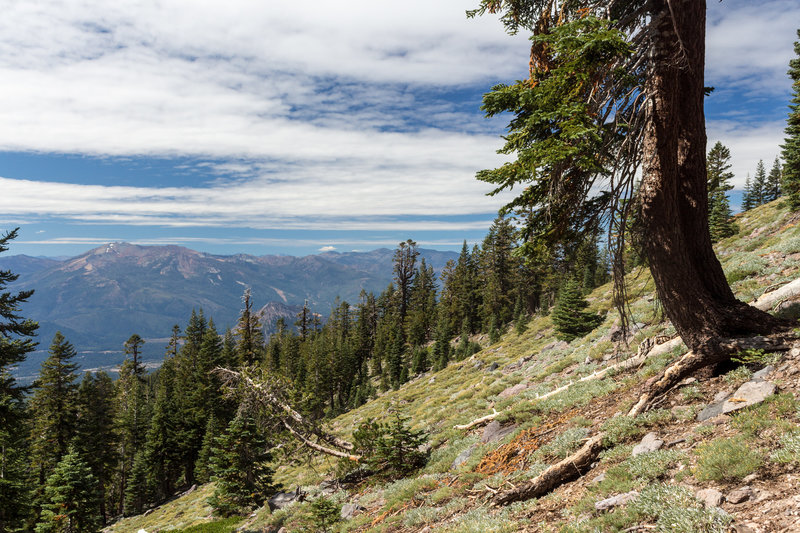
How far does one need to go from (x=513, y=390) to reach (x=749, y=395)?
1119 centimetres

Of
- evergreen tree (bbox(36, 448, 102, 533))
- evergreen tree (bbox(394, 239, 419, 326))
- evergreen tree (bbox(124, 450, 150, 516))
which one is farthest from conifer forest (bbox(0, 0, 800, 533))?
evergreen tree (bbox(394, 239, 419, 326))

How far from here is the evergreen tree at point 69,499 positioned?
86.4ft

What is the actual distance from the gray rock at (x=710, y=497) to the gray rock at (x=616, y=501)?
2.66ft

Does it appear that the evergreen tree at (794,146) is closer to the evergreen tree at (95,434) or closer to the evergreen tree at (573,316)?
the evergreen tree at (573,316)

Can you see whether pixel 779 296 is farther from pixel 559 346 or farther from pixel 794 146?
pixel 794 146

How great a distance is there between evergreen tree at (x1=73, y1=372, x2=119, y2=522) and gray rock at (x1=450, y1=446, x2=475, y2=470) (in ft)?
136

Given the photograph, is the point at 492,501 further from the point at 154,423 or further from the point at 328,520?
the point at 154,423

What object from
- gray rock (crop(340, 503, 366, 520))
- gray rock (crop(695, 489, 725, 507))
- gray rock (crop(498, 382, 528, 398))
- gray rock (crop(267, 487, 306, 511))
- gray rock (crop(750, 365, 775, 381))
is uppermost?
gray rock (crop(750, 365, 775, 381))

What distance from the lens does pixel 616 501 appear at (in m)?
5.18

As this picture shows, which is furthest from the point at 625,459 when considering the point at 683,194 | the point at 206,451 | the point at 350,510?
the point at 206,451

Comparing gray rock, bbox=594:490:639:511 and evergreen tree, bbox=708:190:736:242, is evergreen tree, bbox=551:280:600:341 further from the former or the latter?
gray rock, bbox=594:490:639:511

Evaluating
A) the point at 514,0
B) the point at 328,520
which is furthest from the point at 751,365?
the point at 328,520

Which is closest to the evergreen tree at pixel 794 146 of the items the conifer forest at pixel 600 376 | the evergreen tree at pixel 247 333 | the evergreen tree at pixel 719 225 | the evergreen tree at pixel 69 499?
the evergreen tree at pixel 719 225

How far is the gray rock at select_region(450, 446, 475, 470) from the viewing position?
10.6 metres
